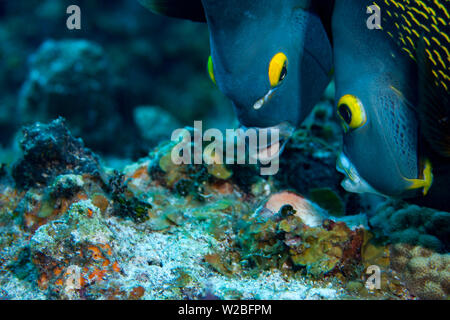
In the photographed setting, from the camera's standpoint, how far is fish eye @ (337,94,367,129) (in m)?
1.81

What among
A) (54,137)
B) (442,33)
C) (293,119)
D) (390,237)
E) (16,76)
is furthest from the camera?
(16,76)

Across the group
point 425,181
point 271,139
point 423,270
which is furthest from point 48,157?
point 423,270

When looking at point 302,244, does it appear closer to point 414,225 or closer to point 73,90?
point 414,225

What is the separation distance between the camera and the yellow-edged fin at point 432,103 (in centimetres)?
180

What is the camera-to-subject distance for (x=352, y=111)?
183cm

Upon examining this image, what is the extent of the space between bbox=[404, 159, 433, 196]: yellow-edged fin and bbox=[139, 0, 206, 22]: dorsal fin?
1.82 metres

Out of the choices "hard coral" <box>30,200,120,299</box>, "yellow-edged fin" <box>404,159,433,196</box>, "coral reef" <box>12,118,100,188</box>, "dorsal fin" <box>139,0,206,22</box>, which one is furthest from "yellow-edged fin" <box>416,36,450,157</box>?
"coral reef" <box>12,118,100,188</box>

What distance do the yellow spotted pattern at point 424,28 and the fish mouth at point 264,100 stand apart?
0.76m

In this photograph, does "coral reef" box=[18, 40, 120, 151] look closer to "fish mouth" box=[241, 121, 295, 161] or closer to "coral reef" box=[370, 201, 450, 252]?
"fish mouth" box=[241, 121, 295, 161]

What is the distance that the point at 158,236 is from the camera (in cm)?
254

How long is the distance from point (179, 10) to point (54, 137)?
1560 mm

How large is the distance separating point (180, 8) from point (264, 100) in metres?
1.08
